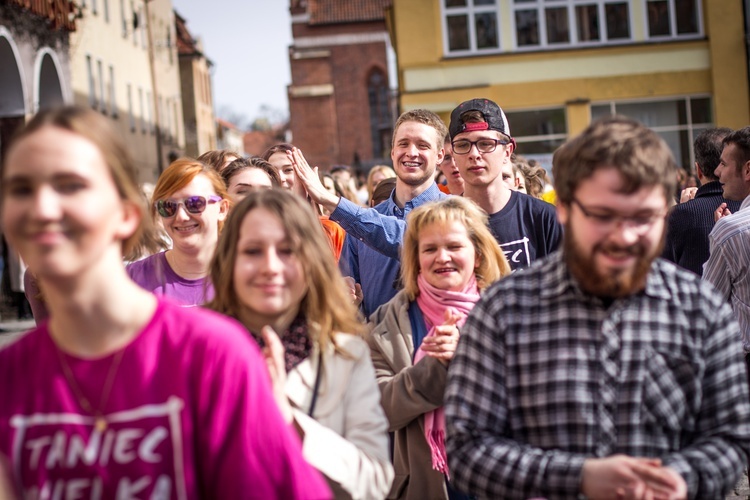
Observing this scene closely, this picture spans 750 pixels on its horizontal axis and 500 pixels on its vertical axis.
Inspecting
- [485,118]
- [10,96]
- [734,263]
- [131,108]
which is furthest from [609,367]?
[131,108]

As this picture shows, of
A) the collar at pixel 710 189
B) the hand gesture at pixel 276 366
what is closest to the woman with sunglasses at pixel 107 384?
the hand gesture at pixel 276 366

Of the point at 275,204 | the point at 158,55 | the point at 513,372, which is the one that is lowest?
the point at 513,372

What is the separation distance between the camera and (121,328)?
2271mm

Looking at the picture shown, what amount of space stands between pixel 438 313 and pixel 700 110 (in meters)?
26.3

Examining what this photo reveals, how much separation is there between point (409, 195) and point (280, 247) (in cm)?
307

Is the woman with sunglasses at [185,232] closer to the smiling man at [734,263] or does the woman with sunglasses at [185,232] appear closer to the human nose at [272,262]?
the human nose at [272,262]

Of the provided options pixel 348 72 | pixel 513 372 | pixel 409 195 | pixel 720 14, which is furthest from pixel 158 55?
pixel 513 372

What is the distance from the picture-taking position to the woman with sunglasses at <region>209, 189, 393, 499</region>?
310 centimetres

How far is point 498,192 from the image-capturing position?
17.7 ft

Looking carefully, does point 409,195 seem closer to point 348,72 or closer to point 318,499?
point 318,499

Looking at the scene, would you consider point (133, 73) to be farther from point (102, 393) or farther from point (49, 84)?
point (102, 393)

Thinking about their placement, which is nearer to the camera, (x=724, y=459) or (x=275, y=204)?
(x=724, y=459)

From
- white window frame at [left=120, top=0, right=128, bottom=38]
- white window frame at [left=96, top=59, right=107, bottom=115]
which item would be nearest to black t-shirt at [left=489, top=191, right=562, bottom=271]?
white window frame at [left=96, top=59, right=107, bottom=115]

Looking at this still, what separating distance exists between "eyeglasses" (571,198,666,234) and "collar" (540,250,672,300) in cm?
19
